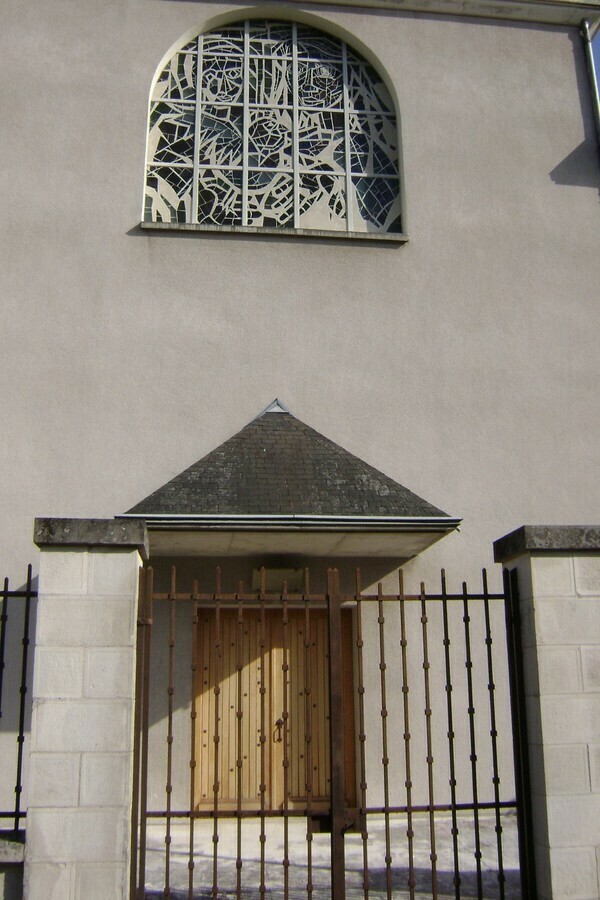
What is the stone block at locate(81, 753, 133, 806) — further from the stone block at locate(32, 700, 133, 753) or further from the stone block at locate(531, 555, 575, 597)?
the stone block at locate(531, 555, 575, 597)


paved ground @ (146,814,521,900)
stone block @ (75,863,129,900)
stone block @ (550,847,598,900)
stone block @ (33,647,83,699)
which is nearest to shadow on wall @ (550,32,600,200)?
paved ground @ (146,814,521,900)

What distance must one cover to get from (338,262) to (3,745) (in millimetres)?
5668

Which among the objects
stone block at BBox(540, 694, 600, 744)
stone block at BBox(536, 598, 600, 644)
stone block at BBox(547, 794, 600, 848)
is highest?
stone block at BBox(536, 598, 600, 644)

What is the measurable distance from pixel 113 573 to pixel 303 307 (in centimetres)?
500

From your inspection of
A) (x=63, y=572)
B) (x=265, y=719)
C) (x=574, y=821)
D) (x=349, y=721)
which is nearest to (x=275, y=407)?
(x=265, y=719)

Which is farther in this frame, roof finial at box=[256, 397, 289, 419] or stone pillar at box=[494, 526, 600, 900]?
roof finial at box=[256, 397, 289, 419]

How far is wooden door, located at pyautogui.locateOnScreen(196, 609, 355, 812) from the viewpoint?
330 inches

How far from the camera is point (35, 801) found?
4.68 meters

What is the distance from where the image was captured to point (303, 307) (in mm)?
9391

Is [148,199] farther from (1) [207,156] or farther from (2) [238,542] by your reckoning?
(2) [238,542]

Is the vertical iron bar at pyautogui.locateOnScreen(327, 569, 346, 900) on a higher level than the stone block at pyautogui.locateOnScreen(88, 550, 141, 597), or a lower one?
lower

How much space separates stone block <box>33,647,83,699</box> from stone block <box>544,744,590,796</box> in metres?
2.57

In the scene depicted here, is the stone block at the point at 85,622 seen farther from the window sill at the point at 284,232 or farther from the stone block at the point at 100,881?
the window sill at the point at 284,232

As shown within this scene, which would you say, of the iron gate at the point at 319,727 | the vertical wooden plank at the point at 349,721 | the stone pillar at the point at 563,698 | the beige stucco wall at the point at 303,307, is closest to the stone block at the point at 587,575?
the stone pillar at the point at 563,698
